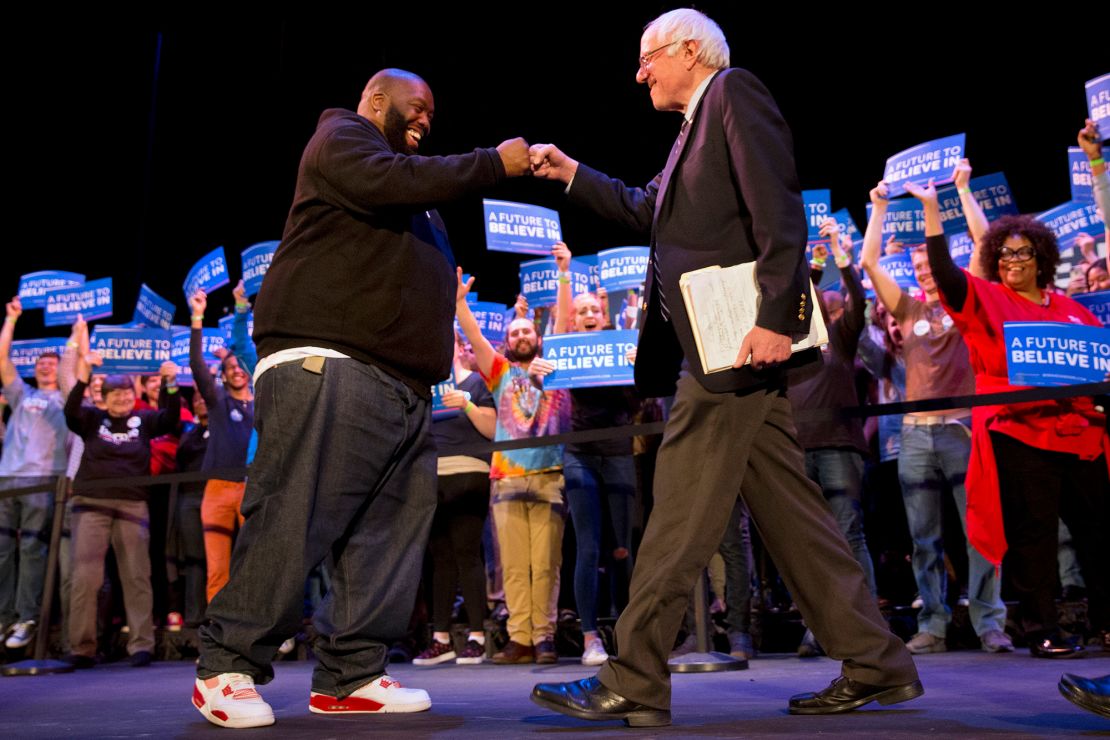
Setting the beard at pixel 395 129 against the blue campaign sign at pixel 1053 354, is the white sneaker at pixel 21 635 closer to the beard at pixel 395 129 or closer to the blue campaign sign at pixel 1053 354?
the beard at pixel 395 129

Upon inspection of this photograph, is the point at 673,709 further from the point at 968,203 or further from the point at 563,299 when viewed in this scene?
the point at 968,203

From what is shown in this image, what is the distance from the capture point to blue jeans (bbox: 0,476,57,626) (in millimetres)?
6664

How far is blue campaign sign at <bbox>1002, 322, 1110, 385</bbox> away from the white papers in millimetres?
2102

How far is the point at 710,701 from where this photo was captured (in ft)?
9.38

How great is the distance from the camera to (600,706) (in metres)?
2.28

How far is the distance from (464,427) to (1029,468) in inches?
116

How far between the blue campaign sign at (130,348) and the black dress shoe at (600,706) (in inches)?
211

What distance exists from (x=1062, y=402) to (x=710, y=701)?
220 centimetres

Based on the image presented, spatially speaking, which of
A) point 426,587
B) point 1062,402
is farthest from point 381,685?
point 426,587

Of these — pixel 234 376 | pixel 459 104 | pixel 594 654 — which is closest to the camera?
pixel 594 654

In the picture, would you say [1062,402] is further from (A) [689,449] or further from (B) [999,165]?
(B) [999,165]

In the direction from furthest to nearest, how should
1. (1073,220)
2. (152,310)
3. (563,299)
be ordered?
(152,310) → (1073,220) → (563,299)

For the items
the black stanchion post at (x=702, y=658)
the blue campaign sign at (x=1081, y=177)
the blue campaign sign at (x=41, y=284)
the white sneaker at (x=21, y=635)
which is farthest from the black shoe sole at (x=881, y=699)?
the blue campaign sign at (x=41, y=284)

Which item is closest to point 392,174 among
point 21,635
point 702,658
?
point 702,658
